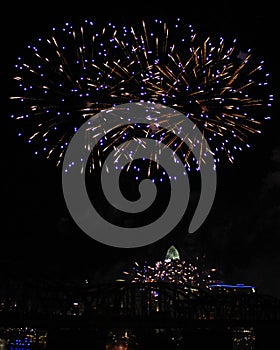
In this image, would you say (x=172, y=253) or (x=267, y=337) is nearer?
(x=267, y=337)

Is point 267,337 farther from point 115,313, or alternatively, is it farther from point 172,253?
point 172,253

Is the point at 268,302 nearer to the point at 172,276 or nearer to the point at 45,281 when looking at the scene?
the point at 45,281

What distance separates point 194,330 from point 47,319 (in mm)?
9006

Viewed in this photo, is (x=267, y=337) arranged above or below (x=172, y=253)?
below

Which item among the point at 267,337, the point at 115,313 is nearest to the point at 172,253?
the point at 267,337

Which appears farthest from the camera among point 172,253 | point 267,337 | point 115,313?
point 172,253

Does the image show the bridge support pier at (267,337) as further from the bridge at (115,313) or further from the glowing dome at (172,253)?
the glowing dome at (172,253)

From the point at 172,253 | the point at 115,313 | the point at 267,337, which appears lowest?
the point at 267,337

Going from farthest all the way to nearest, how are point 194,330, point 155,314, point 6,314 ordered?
point 155,314 → point 194,330 → point 6,314

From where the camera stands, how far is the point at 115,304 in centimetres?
3300

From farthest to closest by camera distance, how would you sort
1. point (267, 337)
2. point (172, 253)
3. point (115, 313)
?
point (172, 253), point (267, 337), point (115, 313)

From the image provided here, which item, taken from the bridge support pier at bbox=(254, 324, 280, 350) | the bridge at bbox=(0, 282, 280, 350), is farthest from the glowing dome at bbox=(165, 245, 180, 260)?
the bridge support pier at bbox=(254, 324, 280, 350)

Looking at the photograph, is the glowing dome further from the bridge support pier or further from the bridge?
the bridge support pier

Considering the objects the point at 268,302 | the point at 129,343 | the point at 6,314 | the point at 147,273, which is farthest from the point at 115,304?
the point at 147,273
